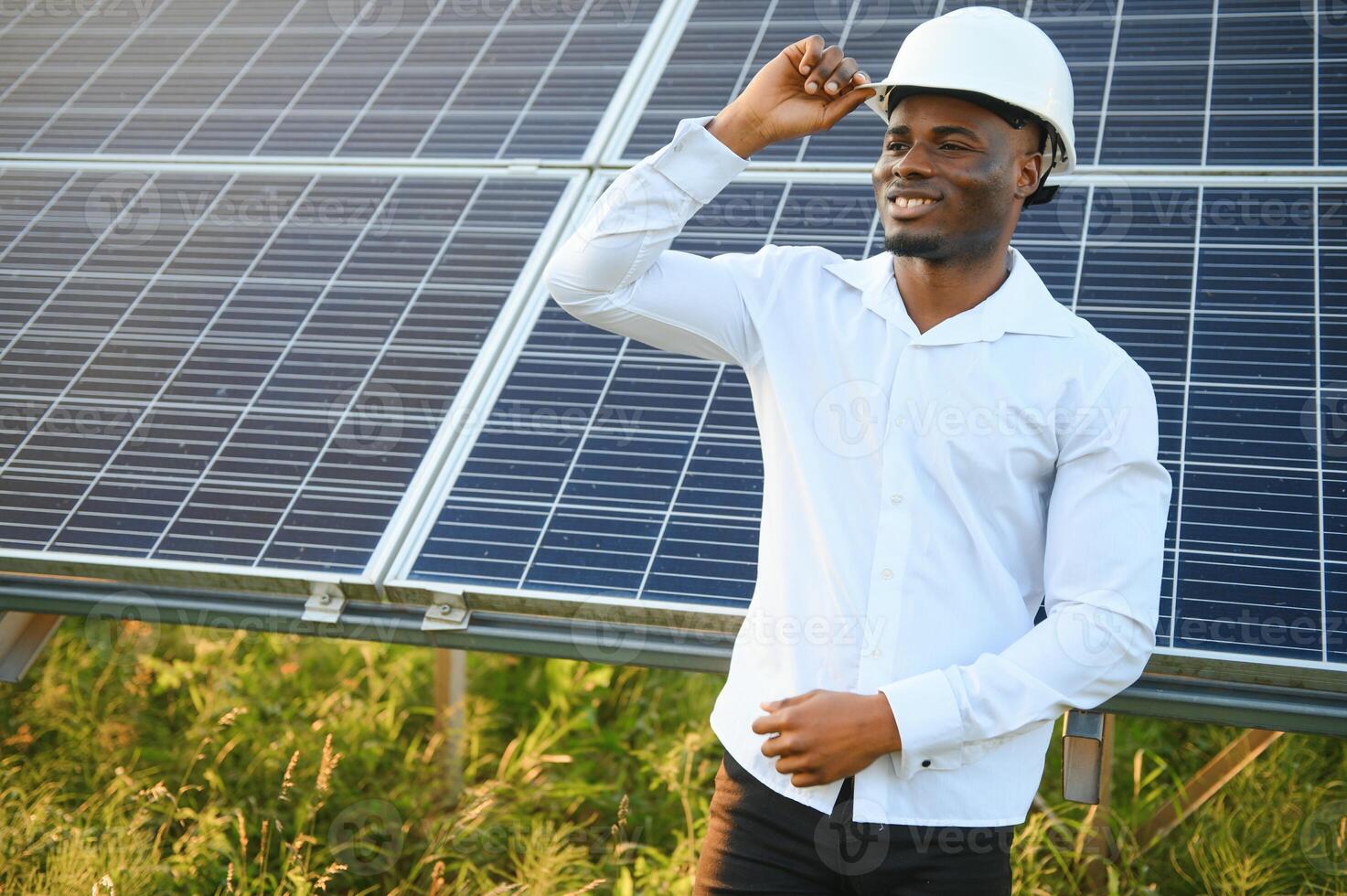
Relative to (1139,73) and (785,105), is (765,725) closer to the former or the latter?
(785,105)

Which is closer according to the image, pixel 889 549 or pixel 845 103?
pixel 889 549

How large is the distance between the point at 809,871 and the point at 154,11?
6.19 m

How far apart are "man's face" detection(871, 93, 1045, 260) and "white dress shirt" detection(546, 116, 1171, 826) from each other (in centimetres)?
15

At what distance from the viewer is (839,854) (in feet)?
8.30

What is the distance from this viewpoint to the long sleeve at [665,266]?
8.56 ft

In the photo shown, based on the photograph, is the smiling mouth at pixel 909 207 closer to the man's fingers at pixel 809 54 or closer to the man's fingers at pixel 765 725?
the man's fingers at pixel 809 54

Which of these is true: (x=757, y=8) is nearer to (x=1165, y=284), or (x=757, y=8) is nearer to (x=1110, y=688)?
(x=1165, y=284)

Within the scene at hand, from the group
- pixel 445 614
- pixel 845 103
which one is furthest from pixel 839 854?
pixel 445 614

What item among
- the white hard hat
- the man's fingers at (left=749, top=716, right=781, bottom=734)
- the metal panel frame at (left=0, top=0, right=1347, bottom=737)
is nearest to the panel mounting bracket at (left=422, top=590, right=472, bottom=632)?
the metal panel frame at (left=0, top=0, right=1347, bottom=737)

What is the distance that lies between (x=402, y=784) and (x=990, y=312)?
14.4 ft

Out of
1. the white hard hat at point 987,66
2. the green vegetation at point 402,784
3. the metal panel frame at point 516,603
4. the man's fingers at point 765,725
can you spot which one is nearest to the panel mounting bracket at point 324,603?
the metal panel frame at point 516,603

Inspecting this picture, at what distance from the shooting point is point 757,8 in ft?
19.1

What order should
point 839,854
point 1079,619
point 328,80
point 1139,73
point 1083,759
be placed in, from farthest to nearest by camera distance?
point 328,80, point 1139,73, point 1083,759, point 839,854, point 1079,619

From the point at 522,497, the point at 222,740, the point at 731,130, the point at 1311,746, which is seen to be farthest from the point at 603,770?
the point at 731,130
